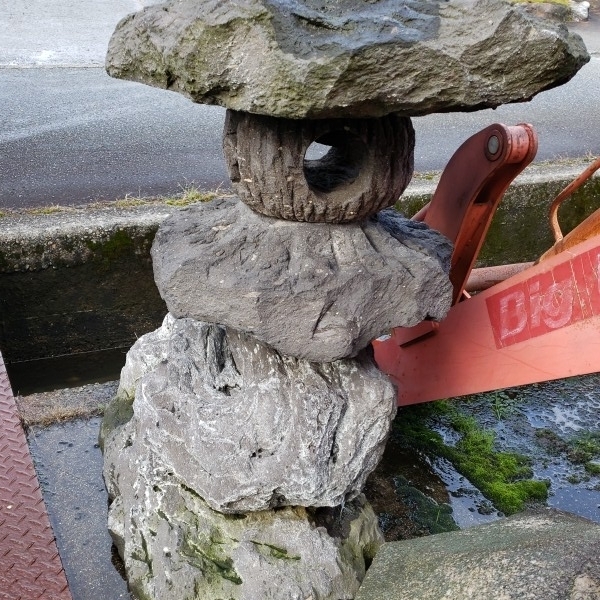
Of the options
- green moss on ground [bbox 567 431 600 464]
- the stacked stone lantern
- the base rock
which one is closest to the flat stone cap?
the stacked stone lantern

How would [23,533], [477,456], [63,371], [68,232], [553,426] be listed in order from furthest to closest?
[63,371], [68,232], [553,426], [477,456], [23,533]

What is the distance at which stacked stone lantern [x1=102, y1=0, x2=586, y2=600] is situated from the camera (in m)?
1.41

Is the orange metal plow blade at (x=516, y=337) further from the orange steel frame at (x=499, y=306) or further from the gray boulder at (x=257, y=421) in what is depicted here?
the gray boulder at (x=257, y=421)

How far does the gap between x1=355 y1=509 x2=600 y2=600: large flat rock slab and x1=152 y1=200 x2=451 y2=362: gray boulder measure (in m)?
0.45

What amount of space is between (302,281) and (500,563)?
67 cm

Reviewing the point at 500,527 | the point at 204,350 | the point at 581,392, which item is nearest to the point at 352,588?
the point at 500,527

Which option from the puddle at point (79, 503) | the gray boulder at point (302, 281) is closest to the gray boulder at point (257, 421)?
the gray boulder at point (302, 281)

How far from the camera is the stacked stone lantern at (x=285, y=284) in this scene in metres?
1.41

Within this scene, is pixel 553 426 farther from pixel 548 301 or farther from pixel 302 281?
pixel 302 281

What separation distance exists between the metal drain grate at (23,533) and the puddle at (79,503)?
12 centimetres

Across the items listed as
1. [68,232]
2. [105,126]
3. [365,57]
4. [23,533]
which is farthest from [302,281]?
[105,126]

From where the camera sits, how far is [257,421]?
1842mm

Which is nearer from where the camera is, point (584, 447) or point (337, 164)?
point (337, 164)

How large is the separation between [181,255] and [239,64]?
504 mm
